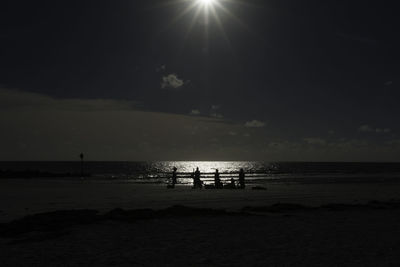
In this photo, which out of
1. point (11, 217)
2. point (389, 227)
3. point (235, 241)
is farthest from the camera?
point (11, 217)

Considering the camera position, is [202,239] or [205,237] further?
[205,237]

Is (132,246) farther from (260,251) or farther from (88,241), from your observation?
(260,251)

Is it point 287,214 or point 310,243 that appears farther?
point 287,214

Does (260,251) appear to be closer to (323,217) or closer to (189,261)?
(189,261)

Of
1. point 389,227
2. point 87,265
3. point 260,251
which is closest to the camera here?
point 87,265

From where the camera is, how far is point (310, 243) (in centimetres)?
1018

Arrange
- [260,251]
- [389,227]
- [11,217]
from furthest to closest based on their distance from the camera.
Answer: [11,217]
[389,227]
[260,251]

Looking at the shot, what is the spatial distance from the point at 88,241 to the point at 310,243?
581 cm

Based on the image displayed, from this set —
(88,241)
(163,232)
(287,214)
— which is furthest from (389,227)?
(88,241)

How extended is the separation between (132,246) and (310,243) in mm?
4559

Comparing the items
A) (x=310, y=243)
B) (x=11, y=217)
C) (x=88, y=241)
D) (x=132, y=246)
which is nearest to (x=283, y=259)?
(x=310, y=243)

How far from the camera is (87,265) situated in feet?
26.2

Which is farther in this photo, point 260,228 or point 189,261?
point 260,228

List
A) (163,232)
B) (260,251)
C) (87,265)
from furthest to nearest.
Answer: (163,232), (260,251), (87,265)
